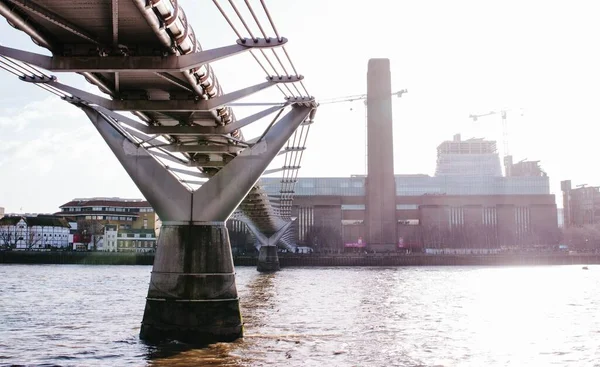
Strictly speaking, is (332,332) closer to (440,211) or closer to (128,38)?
(128,38)

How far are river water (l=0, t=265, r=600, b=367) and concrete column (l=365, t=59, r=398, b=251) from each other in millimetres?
76648

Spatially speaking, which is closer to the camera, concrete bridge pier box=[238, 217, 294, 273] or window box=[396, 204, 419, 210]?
concrete bridge pier box=[238, 217, 294, 273]

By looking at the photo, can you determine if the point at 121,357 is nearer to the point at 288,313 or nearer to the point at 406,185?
the point at 288,313

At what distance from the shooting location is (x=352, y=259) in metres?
98.4

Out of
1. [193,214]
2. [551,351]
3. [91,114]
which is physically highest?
[91,114]

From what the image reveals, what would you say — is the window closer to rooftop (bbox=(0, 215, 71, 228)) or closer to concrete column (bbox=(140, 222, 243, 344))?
rooftop (bbox=(0, 215, 71, 228))

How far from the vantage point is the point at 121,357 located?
15.4 m

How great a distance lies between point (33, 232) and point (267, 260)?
6725 cm

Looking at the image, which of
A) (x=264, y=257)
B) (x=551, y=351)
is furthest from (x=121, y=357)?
(x=264, y=257)

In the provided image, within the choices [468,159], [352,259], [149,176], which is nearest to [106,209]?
[352,259]

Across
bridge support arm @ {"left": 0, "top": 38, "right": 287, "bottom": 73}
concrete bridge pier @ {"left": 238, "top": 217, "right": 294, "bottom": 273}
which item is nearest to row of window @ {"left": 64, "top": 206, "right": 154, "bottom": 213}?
concrete bridge pier @ {"left": 238, "top": 217, "right": 294, "bottom": 273}

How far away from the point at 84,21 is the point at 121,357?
7.72 m

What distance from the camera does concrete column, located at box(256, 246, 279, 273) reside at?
7388 cm

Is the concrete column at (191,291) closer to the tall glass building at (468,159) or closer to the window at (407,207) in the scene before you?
the window at (407,207)
